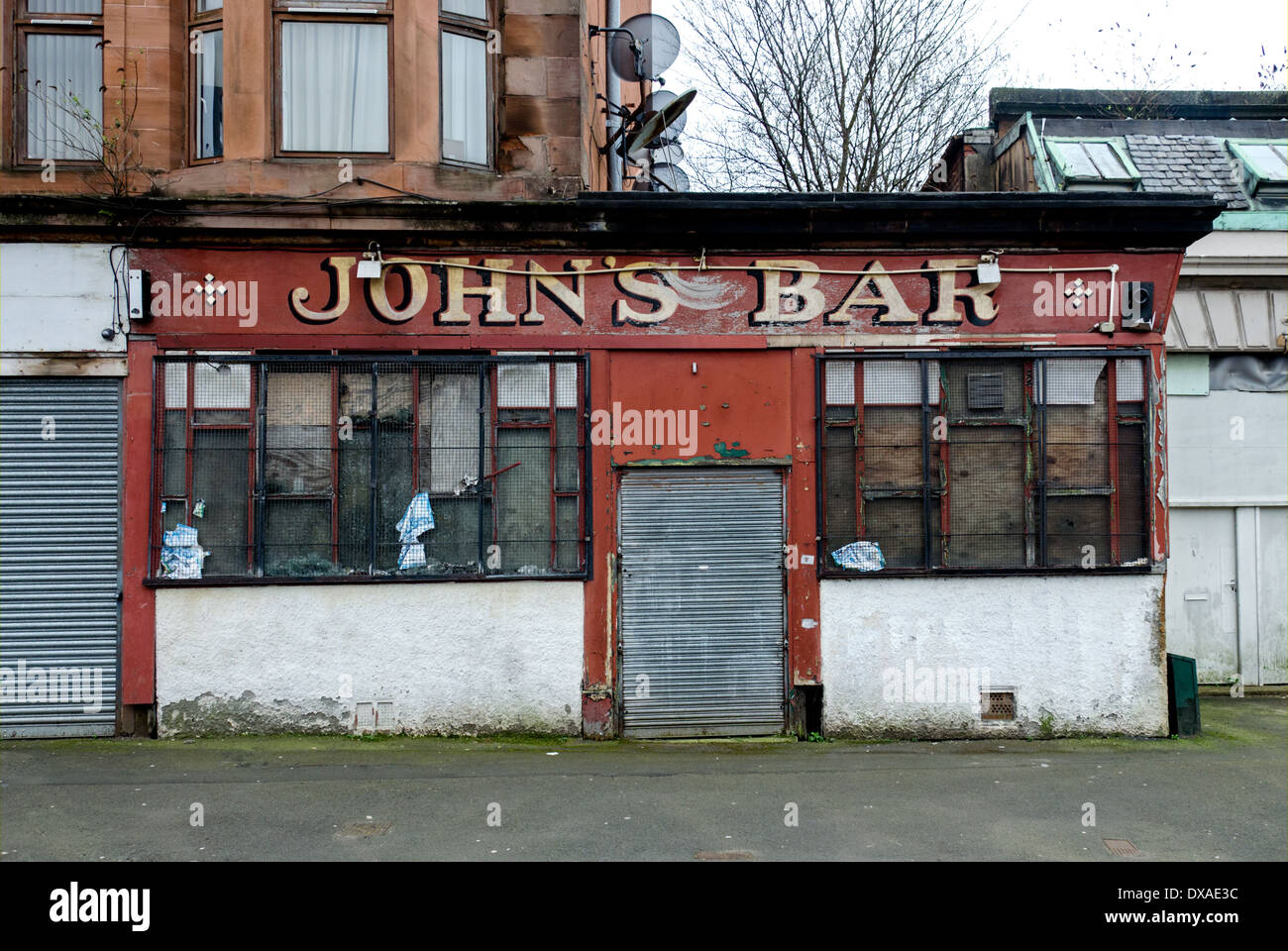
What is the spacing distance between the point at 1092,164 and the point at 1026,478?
13.6ft

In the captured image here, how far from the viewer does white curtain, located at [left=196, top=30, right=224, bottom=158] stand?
9.47m

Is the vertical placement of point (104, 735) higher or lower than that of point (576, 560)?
lower

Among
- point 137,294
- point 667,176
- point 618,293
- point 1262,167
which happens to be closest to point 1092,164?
point 1262,167

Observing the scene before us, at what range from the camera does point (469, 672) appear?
366 inches

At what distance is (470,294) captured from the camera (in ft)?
31.0

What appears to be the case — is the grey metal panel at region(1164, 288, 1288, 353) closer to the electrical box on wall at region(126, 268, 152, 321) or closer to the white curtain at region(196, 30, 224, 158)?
the white curtain at region(196, 30, 224, 158)

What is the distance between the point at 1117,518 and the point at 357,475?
7136mm

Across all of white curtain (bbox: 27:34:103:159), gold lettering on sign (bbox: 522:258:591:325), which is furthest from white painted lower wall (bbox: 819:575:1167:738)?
white curtain (bbox: 27:34:103:159)

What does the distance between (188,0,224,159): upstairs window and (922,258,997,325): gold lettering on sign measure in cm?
675

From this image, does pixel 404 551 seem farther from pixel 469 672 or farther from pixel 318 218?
pixel 318 218

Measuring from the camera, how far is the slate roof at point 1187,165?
11.6 metres

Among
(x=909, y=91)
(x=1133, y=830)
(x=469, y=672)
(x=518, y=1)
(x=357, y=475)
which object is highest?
(x=909, y=91)

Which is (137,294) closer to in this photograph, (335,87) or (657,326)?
(335,87)

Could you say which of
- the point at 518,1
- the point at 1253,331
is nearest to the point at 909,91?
the point at 1253,331
